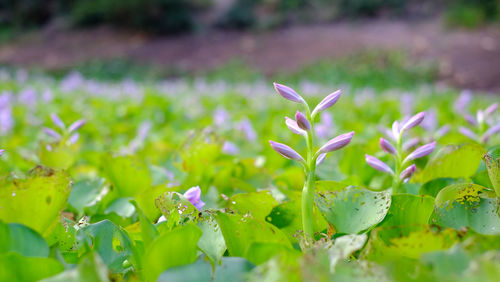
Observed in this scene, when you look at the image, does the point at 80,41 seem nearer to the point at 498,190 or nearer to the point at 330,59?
the point at 330,59

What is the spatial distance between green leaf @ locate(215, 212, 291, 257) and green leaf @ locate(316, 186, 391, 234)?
0.41ft

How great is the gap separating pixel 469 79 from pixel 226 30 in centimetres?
1176

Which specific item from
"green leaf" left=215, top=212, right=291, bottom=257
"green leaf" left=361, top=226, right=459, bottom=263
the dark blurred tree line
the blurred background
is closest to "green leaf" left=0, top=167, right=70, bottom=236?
"green leaf" left=215, top=212, right=291, bottom=257

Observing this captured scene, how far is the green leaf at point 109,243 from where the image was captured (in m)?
0.82

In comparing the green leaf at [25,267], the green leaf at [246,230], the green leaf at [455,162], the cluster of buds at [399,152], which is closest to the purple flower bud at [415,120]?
the cluster of buds at [399,152]

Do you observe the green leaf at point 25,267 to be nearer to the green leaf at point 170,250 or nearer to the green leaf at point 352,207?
the green leaf at point 170,250

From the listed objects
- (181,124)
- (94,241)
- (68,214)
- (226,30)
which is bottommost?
(226,30)

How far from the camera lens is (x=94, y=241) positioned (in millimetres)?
837

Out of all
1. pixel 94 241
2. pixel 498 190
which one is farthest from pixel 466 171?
pixel 94 241

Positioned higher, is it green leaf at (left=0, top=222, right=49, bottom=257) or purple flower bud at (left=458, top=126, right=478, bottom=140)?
green leaf at (left=0, top=222, right=49, bottom=257)

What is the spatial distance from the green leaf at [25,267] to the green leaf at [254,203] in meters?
0.38

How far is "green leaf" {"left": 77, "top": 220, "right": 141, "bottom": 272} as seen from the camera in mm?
818

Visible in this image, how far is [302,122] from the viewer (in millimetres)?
780

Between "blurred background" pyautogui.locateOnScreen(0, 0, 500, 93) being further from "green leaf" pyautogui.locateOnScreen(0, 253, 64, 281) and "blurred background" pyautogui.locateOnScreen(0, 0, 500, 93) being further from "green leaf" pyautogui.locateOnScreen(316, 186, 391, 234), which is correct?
"green leaf" pyautogui.locateOnScreen(0, 253, 64, 281)
